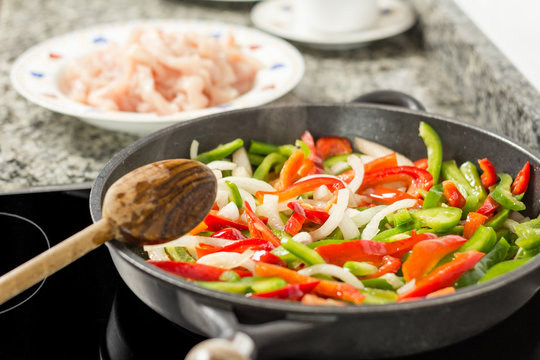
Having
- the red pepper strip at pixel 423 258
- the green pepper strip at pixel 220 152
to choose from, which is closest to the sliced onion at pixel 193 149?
the green pepper strip at pixel 220 152

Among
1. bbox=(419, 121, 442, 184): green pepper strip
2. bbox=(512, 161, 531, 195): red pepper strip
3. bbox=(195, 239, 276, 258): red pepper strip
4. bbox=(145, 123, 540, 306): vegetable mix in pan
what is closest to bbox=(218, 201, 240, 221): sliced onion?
bbox=(145, 123, 540, 306): vegetable mix in pan

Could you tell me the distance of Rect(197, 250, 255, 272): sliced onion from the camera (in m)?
0.91

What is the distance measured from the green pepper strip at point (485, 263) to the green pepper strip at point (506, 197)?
0.12m

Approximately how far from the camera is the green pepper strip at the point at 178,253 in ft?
3.24

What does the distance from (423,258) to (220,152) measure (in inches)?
20.7

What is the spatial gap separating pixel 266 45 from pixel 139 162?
1.01 m

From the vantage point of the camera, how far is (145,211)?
862 millimetres

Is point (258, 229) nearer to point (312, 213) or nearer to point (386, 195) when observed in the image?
point (312, 213)

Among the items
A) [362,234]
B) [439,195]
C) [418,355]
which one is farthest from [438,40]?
[418,355]

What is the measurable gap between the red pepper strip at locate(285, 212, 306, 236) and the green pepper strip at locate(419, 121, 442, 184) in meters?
0.33

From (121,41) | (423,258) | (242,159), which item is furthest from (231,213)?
(121,41)

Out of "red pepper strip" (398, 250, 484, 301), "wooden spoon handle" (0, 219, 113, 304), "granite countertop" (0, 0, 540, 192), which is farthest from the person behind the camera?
"granite countertop" (0, 0, 540, 192)

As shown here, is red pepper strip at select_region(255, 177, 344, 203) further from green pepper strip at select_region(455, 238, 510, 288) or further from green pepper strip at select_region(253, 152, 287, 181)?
green pepper strip at select_region(455, 238, 510, 288)

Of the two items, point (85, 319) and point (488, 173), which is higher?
point (488, 173)
